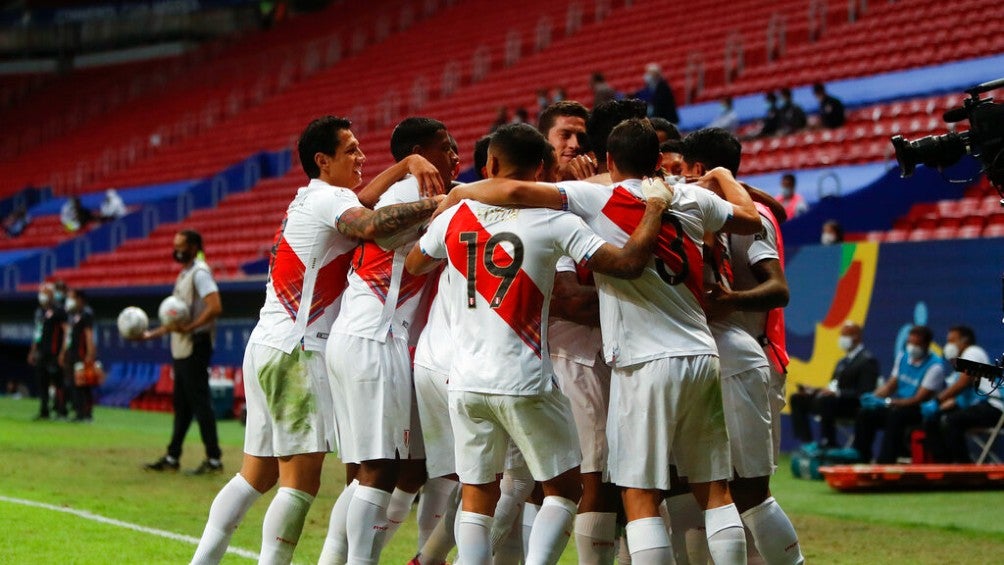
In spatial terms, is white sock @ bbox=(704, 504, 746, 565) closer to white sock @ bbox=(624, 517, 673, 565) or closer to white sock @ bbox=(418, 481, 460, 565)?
white sock @ bbox=(624, 517, 673, 565)

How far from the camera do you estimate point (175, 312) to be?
1197 cm

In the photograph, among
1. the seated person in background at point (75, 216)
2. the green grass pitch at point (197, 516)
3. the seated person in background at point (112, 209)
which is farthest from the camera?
the seated person in background at point (75, 216)

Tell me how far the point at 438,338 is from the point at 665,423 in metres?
1.30

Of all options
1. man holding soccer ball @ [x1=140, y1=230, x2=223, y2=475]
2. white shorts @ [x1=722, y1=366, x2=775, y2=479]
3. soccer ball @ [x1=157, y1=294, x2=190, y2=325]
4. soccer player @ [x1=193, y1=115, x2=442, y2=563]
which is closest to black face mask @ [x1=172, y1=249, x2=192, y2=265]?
man holding soccer ball @ [x1=140, y1=230, x2=223, y2=475]

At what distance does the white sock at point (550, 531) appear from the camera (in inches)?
218

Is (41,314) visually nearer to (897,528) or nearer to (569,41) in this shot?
(569,41)

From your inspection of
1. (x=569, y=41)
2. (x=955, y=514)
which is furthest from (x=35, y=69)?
(x=955, y=514)

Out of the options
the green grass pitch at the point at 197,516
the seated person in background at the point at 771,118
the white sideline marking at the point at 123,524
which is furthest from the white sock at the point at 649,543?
the seated person in background at the point at 771,118

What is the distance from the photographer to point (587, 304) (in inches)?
232

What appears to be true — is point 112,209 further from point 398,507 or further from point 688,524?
point 688,524

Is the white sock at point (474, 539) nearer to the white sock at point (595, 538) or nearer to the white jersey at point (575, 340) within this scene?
the white sock at point (595, 538)

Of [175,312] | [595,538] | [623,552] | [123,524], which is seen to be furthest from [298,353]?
[175,312]

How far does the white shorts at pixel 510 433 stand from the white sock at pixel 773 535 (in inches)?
34.0

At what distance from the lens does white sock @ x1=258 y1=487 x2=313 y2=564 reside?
608cm
